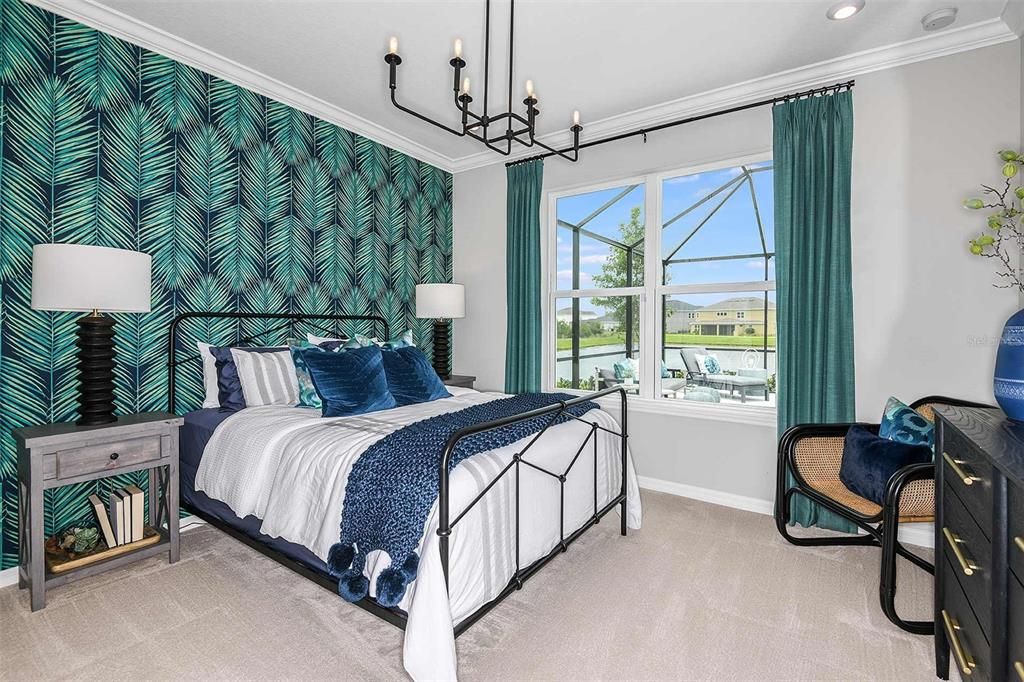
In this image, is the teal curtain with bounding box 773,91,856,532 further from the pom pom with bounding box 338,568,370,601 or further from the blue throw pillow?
the pom pom with bounding box 338,568,370,601

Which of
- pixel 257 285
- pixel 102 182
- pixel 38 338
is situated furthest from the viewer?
pixel 257 285

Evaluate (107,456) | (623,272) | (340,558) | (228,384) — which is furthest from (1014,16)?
(107,456)

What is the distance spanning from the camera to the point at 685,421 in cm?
364

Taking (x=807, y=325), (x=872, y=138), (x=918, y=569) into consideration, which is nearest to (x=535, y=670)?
(x=918, y=569)

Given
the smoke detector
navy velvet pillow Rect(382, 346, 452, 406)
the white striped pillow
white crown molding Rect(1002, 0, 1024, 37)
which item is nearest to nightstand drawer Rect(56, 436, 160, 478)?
the white striped pillow

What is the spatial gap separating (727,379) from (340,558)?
111 inches

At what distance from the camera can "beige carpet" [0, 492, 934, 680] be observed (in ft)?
5.84

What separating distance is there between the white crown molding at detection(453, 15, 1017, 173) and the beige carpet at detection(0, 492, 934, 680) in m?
2.72

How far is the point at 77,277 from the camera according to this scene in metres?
2.11

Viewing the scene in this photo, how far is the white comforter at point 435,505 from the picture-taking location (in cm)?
155

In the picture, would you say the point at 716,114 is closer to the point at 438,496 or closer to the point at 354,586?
the point at 438,496

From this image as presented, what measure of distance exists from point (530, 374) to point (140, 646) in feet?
9.64

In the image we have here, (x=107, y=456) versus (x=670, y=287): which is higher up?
(x=670, y=287)

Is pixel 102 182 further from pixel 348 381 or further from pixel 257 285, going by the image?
pixel 348 381
